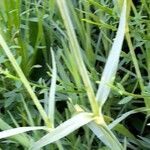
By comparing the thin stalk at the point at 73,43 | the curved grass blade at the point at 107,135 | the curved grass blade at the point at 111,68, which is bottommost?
the curved grass blade at the point at 107,135

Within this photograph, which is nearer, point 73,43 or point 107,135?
point 73,43

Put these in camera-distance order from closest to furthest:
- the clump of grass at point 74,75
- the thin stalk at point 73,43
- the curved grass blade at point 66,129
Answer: the thin stalk at point 73,43 < the curved grass blade at point 66,129 < the clump of grass at point 74,75

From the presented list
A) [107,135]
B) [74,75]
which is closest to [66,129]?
[107,135]

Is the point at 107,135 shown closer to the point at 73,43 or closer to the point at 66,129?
the point at 66,129

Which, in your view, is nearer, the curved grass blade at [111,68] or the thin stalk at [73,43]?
the thin stalk at [73,43]

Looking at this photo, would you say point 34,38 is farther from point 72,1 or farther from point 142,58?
point 142,58
